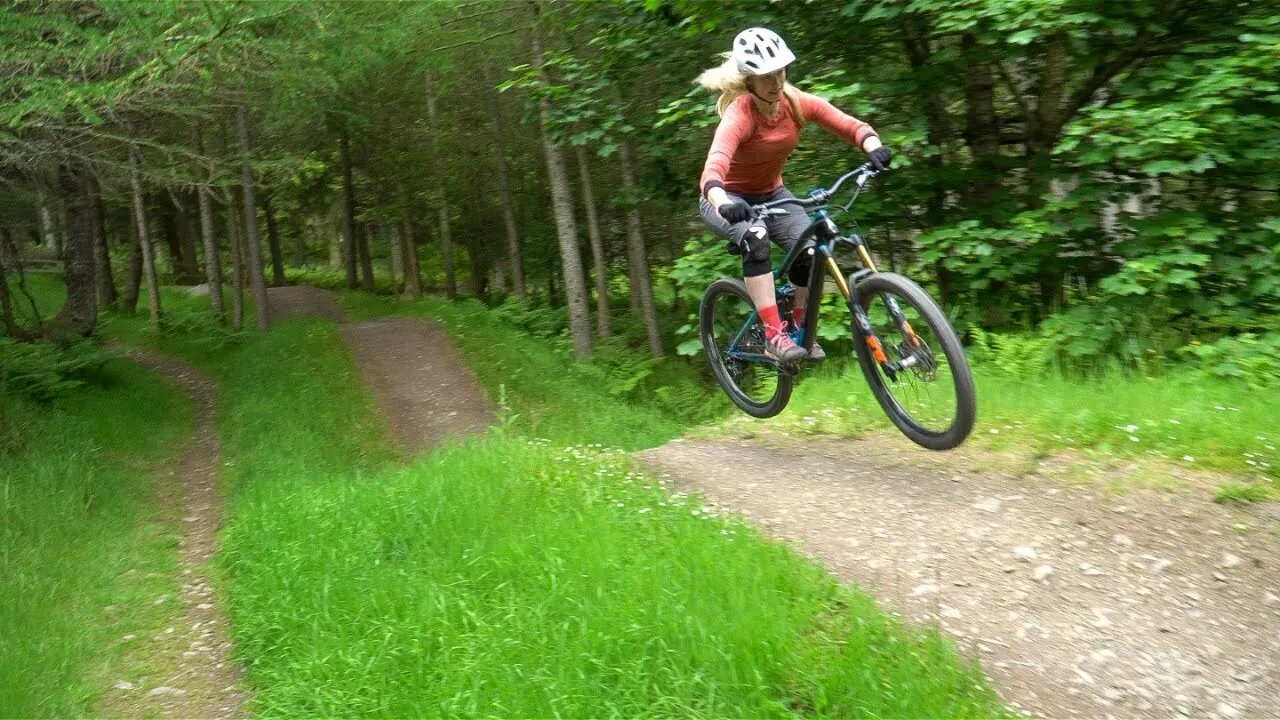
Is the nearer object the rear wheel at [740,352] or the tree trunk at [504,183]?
the rear wheel at [740,352]

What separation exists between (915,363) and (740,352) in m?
1.88

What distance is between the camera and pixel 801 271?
565 centimetres

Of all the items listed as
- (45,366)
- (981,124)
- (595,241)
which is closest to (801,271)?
(981,124)

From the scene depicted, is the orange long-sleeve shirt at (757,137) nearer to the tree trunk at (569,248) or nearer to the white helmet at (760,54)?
the white helmet at (760,54)

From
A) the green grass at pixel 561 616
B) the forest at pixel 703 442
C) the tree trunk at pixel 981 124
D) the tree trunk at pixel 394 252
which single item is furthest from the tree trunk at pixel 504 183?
the green grass at pixel 561 616

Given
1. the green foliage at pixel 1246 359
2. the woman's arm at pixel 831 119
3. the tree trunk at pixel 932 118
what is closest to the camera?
the woman's arm at pixel 831 119

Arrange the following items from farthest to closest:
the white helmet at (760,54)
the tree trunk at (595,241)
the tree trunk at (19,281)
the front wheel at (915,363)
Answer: the tree trunk at (595,241) → the tree trunk at (19,281) → the white helmet at (760,54) → the front wheel at (915,363)

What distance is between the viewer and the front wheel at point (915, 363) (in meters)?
4.57

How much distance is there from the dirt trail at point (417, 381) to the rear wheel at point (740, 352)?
4879 mm

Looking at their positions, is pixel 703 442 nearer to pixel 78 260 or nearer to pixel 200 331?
pixel 78 260

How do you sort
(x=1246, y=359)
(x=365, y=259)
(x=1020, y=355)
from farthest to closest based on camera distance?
(x=365, y=259) < (x=1020, y=355) < (x=1246, y=359)

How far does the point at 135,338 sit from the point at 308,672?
17.3 meters

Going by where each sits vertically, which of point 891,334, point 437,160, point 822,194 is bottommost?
point 891,334

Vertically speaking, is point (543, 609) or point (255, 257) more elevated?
point (255, 257)
